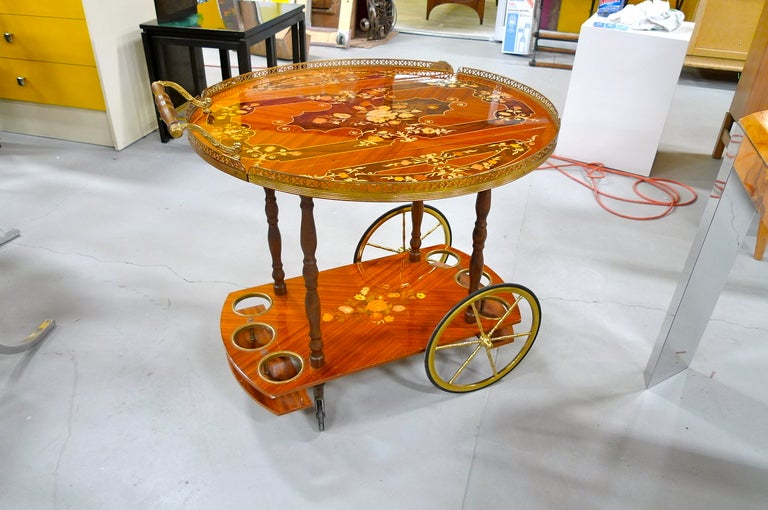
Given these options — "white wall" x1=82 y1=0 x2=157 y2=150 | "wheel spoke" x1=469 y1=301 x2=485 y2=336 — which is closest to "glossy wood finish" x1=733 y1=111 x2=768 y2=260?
"wheel spoke" x1=469 y1=301 x2=485 y2=336

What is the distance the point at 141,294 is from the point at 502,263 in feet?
Answer: 4.76

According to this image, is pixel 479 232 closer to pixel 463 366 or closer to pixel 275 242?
pixel 463 366


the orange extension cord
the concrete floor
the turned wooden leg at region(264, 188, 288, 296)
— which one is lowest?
the concrete floor

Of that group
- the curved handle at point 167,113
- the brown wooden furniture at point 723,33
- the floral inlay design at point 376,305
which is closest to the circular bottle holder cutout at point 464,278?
the floral inlay design at point 376,305

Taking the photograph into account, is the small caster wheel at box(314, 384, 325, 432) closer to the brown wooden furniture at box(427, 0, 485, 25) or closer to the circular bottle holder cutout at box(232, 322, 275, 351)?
the circular bottle holder cutout at box(232, 322, 275, 351)

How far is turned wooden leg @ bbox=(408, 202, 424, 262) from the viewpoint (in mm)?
2045

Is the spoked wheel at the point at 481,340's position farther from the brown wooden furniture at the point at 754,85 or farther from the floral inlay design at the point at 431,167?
the brown wooden furniture at the point at 754,85

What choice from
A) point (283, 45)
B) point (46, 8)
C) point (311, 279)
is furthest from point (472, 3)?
point (311, 279)

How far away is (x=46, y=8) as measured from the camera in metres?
3.15

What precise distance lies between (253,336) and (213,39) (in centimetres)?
201

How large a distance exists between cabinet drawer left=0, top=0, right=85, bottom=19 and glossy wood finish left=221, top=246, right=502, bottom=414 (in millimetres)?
2097

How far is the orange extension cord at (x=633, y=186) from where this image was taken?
3051 millimetres

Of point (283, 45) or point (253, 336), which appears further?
point (283, 45)

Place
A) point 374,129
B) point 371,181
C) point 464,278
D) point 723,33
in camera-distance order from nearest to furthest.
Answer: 1. point 371,181
2. point 374,129
3. point 464,278
4. point 723,33
